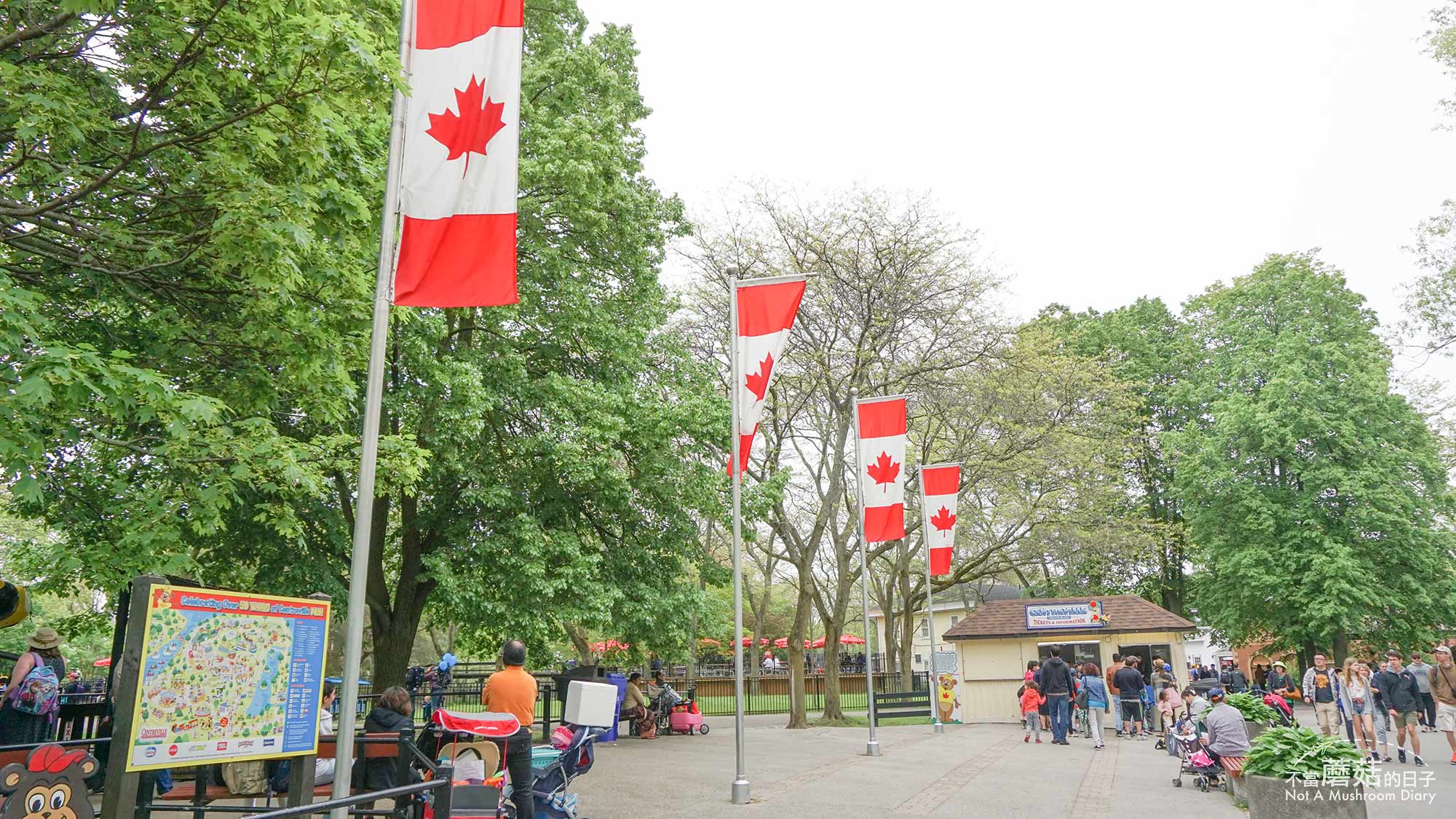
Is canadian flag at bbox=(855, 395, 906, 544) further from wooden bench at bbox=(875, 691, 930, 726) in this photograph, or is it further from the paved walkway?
wooden bench at bbox=(875, 691, 930, 726)

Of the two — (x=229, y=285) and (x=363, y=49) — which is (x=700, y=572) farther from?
(x=363, y=49)

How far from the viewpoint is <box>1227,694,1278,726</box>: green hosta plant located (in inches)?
566

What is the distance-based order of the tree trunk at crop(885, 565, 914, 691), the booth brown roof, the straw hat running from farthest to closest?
the tree trunk at crop(885, 565, 914, 691) < the booth brown roof < the straw hat

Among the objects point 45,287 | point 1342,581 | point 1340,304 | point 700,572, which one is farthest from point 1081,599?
point 45,287

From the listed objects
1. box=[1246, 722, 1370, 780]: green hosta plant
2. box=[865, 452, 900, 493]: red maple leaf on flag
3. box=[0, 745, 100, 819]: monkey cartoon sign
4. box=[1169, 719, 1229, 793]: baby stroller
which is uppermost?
box=[865, 452, 900, 493]: red maple leaf on flag

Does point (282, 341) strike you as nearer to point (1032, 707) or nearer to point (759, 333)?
point (759, 333)

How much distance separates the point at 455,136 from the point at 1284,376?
35.0 m

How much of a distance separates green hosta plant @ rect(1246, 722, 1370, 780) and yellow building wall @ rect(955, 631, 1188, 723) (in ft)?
58.8

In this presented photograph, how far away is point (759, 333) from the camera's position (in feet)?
45.4

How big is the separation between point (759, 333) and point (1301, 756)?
27.1 feet

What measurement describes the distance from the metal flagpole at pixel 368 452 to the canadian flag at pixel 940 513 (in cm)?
1788

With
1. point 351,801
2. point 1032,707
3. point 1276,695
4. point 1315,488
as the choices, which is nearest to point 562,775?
point 351,801

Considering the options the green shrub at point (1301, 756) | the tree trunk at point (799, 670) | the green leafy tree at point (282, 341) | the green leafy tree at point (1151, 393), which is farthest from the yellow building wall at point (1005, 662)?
the green shrub at point (1301, 756)

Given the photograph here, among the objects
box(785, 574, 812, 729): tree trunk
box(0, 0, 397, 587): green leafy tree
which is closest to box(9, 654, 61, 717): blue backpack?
box(0, 0, 397, 587): green leafy tree
